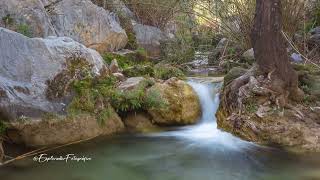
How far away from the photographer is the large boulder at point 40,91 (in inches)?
241

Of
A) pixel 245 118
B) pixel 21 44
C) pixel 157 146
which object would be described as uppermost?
pixel 21 44

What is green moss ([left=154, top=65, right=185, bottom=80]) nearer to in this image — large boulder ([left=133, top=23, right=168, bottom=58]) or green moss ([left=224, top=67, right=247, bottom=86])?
green moss ([left=224, top=67, right=247, bottom=86])

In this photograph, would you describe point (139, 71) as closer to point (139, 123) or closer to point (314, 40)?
point (139, 123)

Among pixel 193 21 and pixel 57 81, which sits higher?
pixel 193 21

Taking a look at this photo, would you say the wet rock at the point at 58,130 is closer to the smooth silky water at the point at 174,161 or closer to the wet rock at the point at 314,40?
the smooth silky water at the point at 174,161

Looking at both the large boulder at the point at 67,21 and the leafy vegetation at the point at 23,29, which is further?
the large boulder at the point at 67,21

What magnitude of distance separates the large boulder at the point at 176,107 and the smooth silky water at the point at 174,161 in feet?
1.02

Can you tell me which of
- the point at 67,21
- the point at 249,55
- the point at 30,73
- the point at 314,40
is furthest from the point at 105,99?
the point at 314,40

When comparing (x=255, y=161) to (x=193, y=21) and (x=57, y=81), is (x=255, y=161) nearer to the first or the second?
(x=57, y=81)

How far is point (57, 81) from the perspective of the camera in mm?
6754

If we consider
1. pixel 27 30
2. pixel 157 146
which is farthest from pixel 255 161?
pixel 27 30

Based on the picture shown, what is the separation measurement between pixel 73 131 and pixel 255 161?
9.10 ft

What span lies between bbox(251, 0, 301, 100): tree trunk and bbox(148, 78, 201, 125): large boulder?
160 cm

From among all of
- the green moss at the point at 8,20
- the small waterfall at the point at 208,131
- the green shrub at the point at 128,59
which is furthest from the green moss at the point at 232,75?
the green moss at the point at 8,20
